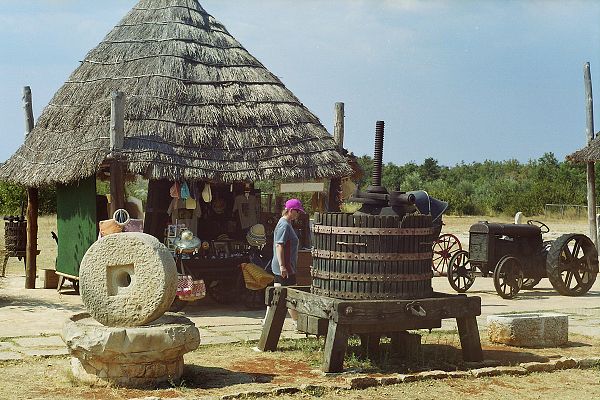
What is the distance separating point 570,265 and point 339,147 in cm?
438

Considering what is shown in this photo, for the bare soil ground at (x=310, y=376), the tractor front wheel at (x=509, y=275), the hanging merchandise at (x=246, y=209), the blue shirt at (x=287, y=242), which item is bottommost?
the bare soil ground at (x=310, y=376)

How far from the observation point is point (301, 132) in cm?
1429

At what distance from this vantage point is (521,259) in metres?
15.4

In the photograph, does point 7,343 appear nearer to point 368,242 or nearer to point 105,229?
point 105,229

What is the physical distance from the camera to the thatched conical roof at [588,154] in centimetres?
1964

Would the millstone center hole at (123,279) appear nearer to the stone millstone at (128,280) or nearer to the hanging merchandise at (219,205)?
the stone millstone at (128,280)

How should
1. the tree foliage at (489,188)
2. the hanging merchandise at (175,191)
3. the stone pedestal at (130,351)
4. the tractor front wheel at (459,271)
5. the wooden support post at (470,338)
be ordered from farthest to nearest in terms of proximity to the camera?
the tree foliage at (489,188) → the tractor front wheel at (459,271) → the hanging merchandise at (175,191) → the wooden support post at (470,338) → the stone pedestal at (130,351)

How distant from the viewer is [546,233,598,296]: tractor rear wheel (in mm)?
15281

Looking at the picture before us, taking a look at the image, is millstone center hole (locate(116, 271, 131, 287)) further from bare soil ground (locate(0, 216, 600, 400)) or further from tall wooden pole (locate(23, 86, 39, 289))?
tall wooden pole (locate(23, 86, 39, 289))

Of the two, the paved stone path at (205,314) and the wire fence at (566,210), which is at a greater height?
the wire fence at (566,210)

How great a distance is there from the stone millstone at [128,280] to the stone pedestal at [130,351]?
0.62 ft

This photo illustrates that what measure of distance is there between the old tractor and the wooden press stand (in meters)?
5.87

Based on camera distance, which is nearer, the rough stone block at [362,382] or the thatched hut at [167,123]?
the rough stone block at [362,382]

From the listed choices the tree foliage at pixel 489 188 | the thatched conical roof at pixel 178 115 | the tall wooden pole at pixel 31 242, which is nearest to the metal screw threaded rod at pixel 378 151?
the thatched conical roof at pixel 178 115
